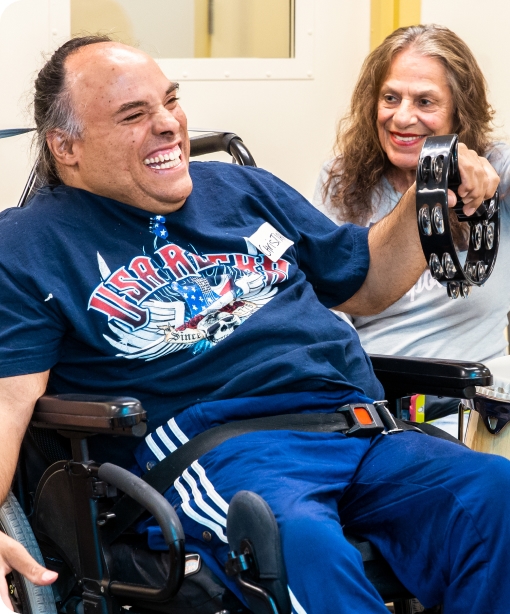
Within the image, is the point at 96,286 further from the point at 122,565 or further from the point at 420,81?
the point at 420,81

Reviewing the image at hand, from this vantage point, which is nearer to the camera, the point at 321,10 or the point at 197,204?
the point at 197,204

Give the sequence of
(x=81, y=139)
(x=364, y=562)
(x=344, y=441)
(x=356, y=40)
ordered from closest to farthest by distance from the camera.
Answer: (x=364, y=562) → (x=344, y=441) → (x=81, y=139) → (x=356, y=40)

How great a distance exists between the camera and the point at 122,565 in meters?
1.64

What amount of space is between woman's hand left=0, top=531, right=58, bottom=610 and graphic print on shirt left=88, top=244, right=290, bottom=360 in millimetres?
429

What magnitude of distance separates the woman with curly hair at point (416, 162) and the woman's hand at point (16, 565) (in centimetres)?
130

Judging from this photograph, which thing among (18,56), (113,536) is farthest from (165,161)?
(18,56)

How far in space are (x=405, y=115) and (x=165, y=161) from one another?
3.16ft

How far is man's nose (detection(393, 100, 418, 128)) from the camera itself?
2.70m

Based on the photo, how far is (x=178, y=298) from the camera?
1870 millimetres

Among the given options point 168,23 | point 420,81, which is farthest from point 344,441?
point 168,23

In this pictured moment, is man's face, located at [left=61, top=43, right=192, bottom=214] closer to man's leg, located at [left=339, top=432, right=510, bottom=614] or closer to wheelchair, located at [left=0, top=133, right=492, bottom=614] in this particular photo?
wheelchair, located at [left=0, top=133, right=492, bottom=614]

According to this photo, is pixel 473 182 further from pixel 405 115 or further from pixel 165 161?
pixel 405 115

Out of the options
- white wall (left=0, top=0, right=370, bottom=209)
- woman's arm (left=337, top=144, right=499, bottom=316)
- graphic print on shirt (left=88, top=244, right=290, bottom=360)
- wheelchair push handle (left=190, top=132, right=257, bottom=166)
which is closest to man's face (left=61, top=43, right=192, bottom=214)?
graphic print on shirt (left=88, top=244, right=290, bottom=360)

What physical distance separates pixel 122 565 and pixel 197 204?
0.78 m
